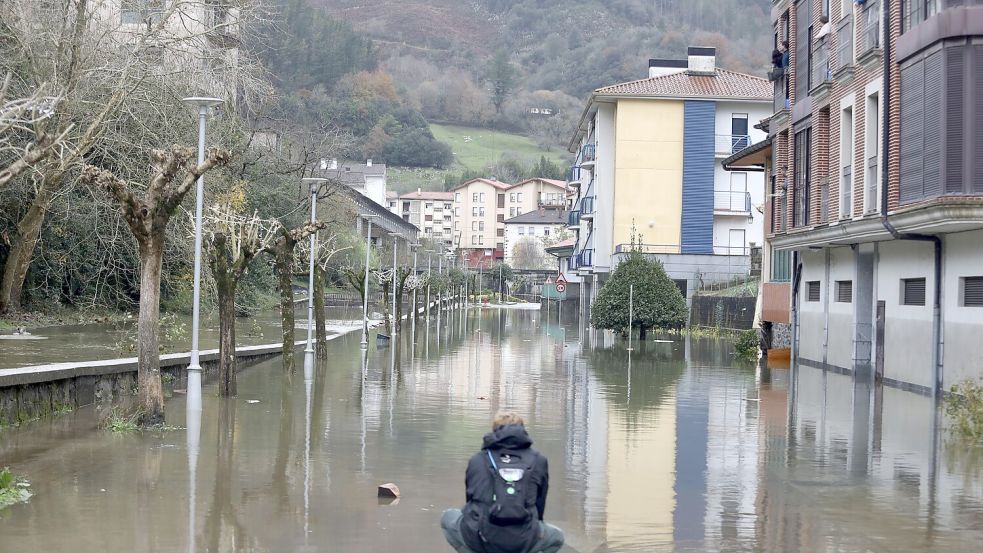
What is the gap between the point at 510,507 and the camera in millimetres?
6777

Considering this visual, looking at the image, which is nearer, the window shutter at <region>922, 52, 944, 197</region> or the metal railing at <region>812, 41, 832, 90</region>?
the window shutter at <region>922, 52, 944, 197</region>

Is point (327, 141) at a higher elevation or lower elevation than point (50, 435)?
higher

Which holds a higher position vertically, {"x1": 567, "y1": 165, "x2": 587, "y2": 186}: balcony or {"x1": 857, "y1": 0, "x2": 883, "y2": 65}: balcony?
{"x1": 567, "y1": 165, "x2": 587, "y2": 186}: balcony

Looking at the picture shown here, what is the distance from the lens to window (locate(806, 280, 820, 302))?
3284cm

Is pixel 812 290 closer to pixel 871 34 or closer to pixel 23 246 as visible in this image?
pixel 871 34

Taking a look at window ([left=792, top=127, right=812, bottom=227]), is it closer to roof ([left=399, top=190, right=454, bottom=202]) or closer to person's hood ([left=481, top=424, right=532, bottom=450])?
person's hood ([left=481, top=424, right=532, bottom=450])

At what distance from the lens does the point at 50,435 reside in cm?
1505

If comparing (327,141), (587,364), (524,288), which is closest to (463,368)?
(587,364)

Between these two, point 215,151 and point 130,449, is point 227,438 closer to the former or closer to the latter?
point 130,449

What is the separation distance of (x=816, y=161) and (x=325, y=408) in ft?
54.1

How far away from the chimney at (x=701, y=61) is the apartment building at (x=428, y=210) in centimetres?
10959

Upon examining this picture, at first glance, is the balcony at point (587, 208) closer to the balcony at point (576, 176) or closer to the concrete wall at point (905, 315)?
the balcony at point (576, 176)

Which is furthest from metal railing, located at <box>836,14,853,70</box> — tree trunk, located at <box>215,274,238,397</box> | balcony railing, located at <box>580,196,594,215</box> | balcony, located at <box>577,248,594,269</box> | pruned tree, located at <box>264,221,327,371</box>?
Answer: balcony railing, located at <box>580,196,594,215</box>

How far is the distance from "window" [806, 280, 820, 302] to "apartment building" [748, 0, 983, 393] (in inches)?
2.3
